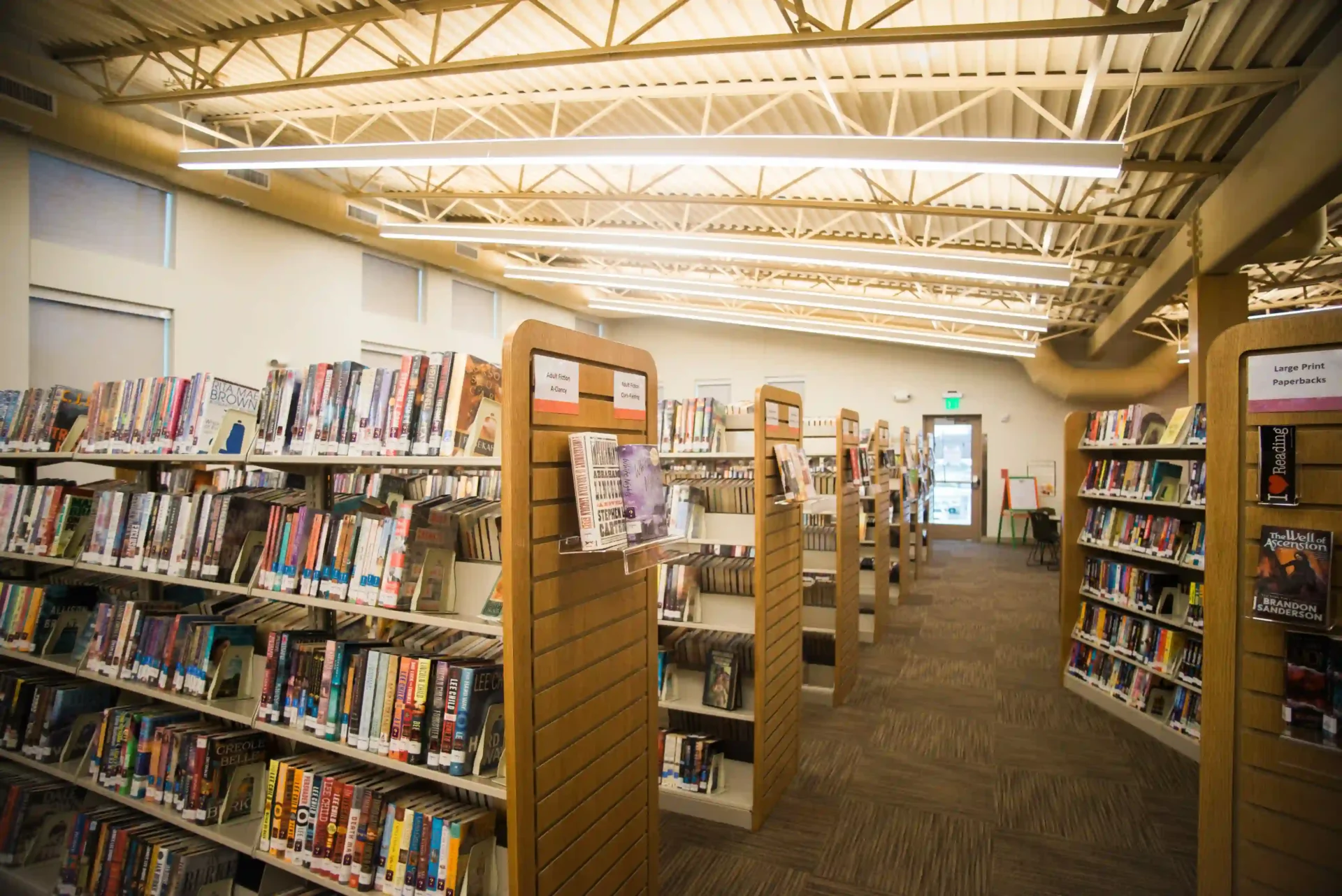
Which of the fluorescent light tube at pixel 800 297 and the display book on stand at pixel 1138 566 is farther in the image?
the fluorescent light tube at pixel 800 297

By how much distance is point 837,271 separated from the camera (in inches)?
365

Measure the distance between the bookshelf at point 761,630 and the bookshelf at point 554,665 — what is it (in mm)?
1042

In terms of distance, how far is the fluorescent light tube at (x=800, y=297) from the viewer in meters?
8.55

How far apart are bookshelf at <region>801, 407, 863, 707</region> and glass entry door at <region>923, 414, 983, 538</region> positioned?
339 inches

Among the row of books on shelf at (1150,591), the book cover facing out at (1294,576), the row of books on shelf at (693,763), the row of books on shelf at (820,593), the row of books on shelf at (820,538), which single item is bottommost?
the row of books on shelf at (693,763)

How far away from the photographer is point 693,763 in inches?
139

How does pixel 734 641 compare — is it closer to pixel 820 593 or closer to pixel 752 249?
pixel 820 593

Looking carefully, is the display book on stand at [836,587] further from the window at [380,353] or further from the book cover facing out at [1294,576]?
the window at [380,353]

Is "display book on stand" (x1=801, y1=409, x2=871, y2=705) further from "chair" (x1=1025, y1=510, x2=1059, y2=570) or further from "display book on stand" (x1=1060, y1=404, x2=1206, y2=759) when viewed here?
"chair" (x1=1025, y1=510, x2=1059, y2=570)

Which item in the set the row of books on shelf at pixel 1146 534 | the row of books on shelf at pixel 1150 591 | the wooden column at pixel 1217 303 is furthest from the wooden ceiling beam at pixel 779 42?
the wooden column at pixel 1217 303

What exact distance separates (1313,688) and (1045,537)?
9841 mm

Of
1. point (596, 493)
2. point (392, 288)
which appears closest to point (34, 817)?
point (596, 493)

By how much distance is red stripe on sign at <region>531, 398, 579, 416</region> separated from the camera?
6.07 feet

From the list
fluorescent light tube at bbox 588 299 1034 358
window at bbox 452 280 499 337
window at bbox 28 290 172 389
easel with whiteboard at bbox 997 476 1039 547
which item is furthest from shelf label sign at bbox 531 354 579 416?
easel with whiteboard at bbox 997 476 1039 547
